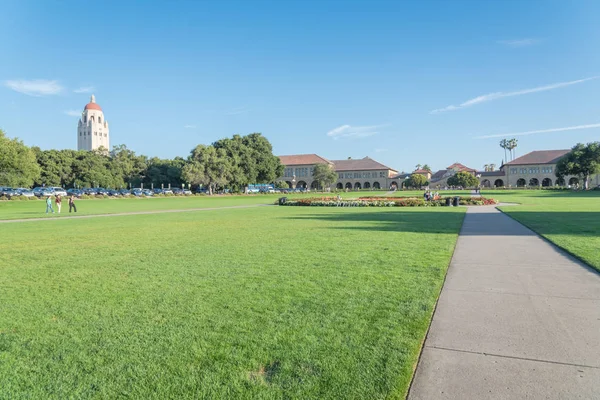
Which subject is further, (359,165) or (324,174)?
(359,165)

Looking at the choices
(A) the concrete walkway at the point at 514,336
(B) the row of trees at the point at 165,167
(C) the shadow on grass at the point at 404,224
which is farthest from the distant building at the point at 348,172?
(A) the concrete walkway at the point at 514,336

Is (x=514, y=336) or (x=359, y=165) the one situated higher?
(x=359, y=165)

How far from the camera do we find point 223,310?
5047 millimetres

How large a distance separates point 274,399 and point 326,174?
106931mm

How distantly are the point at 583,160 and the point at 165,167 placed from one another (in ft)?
300

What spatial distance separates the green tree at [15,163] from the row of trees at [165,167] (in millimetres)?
14229

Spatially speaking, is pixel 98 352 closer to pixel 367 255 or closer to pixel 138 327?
pixel 138 327

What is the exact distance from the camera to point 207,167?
74938 millimetres

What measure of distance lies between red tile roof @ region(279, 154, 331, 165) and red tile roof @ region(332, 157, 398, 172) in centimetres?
573

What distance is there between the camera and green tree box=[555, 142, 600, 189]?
69.2m

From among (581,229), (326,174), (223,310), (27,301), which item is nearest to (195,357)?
(223,310)

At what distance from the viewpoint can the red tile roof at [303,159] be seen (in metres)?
129

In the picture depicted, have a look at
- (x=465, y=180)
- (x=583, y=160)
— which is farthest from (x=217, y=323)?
(x=465, y=180)

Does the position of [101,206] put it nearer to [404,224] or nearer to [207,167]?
[404,224]
